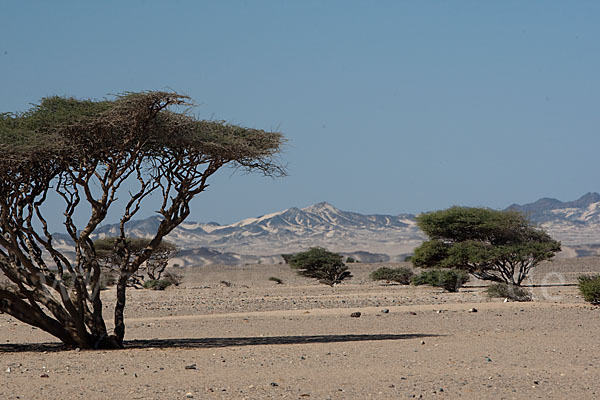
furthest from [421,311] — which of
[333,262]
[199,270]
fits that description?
[199,270]

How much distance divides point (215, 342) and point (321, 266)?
34.9 meters

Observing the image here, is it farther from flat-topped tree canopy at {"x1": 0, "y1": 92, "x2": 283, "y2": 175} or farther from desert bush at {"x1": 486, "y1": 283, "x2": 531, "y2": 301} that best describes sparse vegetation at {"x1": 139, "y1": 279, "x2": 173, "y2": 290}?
flat-topped tree canopy at {"x1": 0, "y1": 92, "x2": 283, "y2": 175}

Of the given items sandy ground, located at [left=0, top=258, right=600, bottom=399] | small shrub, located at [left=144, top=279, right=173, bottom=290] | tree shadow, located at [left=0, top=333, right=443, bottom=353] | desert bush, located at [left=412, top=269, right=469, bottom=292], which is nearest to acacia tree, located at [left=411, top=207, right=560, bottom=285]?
desert bush, located at [left=412, top=269, right=469, bottom=292]

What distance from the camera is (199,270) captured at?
272ft

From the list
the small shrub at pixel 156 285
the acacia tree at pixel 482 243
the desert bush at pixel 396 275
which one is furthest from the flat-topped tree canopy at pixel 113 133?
the desert bush at pixel 396 275

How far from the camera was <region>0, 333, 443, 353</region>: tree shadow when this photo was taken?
15.0 meters

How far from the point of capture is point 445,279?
38750 mm

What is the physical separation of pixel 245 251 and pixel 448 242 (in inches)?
4975

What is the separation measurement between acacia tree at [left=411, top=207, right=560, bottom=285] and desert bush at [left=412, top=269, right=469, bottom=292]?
527mm

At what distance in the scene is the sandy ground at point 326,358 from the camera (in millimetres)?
10094

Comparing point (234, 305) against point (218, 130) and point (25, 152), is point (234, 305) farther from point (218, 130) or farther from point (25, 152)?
point (25, 152)

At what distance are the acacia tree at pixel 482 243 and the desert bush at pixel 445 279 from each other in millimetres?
527

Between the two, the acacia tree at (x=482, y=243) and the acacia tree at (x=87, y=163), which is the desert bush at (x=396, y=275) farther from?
the acacia tree at (x=87, y=163)

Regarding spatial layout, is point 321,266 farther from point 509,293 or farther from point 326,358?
point 326,358
